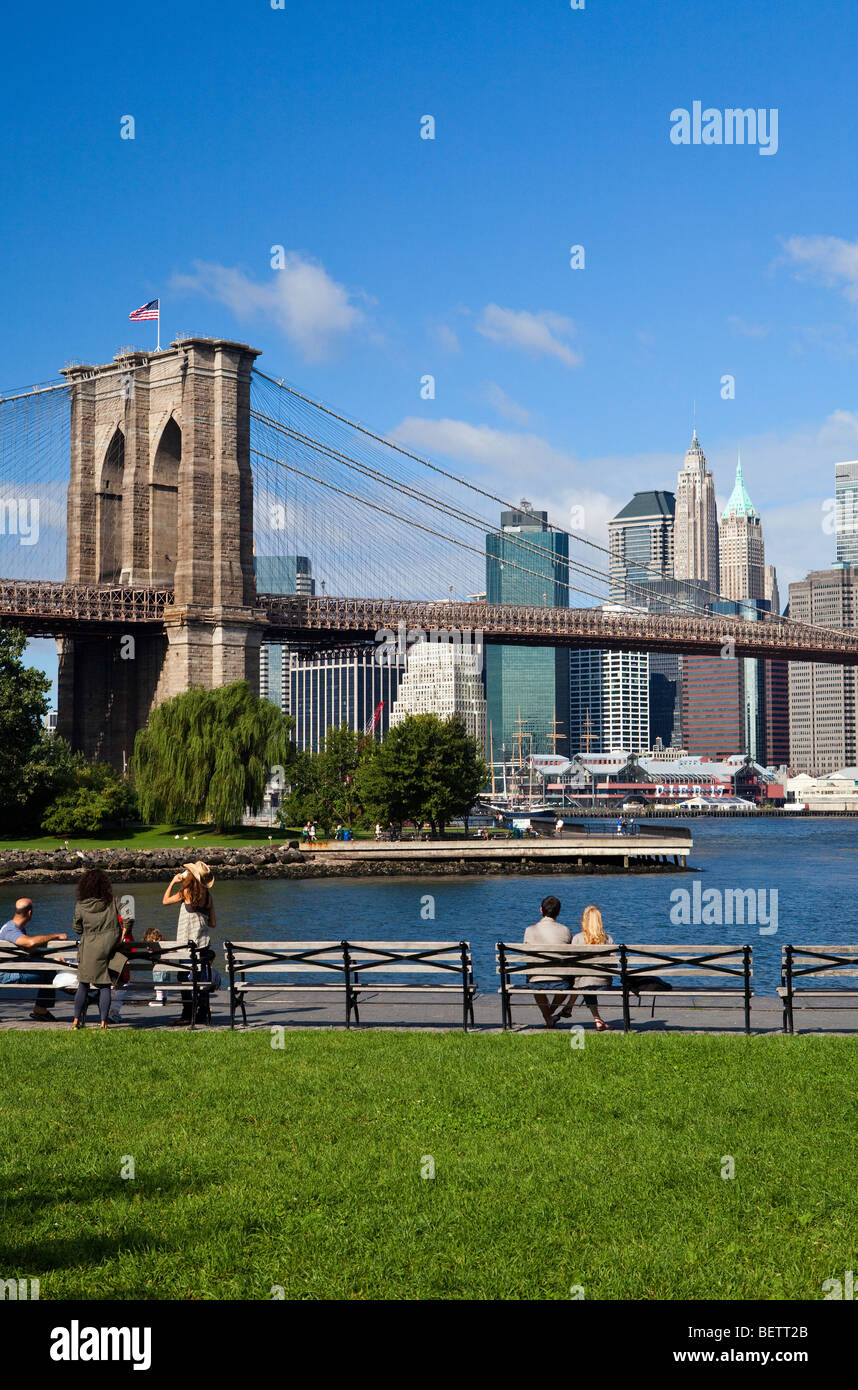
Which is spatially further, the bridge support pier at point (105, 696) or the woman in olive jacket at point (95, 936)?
the bridge support pier at point (105, 696)

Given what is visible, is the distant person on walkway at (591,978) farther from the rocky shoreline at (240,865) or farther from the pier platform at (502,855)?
the pier platform at (502,855)

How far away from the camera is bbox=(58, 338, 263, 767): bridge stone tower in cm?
6331

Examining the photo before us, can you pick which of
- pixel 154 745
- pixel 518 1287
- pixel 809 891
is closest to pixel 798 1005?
pixel 518 1287

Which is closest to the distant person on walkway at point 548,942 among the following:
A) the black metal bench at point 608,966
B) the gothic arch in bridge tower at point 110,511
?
the black metal bench at point 608,966

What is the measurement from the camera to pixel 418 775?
64000 mm

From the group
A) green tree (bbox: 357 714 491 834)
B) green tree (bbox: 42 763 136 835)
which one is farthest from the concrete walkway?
green tree (bbox: 357 714 491 834)

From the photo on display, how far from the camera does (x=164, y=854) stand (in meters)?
52.0

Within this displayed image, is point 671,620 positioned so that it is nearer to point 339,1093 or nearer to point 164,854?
point 164,854

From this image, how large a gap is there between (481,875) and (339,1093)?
48.1 metres

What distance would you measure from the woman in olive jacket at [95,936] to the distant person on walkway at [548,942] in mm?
3857

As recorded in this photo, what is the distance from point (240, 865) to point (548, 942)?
4069cm

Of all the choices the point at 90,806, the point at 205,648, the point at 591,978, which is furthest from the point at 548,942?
the point at 205,648

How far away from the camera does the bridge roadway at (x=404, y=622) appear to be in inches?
2421

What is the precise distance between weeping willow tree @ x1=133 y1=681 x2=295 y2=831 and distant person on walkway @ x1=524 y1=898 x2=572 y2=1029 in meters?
43.7
